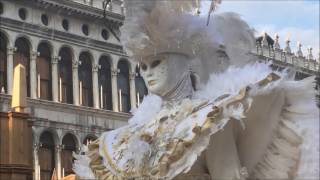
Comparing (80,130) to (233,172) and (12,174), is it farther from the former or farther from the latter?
(233,172)

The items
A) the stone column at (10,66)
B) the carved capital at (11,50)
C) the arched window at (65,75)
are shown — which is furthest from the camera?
the arched window at (65,75)

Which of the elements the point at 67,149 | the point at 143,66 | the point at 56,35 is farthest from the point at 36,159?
the point at 143,66

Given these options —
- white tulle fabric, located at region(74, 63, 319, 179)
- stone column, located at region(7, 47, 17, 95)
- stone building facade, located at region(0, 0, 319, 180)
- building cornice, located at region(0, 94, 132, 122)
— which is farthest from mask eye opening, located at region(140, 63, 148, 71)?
stone column, located at region(7, 47, 17, 95)

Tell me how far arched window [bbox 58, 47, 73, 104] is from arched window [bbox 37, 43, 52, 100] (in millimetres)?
370

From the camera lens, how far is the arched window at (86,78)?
747 inches

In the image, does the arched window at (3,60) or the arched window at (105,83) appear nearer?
the arched window at (3,60)

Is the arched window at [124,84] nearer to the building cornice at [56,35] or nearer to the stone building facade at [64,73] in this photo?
the stone building facade at [64,73]

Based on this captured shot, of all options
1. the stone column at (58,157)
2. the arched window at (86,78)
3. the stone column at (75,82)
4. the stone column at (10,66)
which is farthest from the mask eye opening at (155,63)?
the arched window at (86,78)

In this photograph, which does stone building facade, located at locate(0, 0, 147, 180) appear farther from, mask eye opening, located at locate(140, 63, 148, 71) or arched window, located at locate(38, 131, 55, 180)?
mask eye opening, located at locate(140, 63, 148, 71)

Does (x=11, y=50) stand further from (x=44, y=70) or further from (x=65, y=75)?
(x=65, y=75)

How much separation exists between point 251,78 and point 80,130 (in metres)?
16.8

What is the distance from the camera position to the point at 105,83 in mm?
19547

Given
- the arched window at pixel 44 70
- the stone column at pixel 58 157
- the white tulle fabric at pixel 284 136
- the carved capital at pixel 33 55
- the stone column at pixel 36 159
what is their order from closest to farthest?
the white tulle fabric at pixel 284 136, the stone column at pixel 36 159, the stone column at pixel 58 157, the carved capital at pixel 33 55, the arched window at pixel 44 70

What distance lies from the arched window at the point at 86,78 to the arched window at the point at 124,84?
42.9 inches
